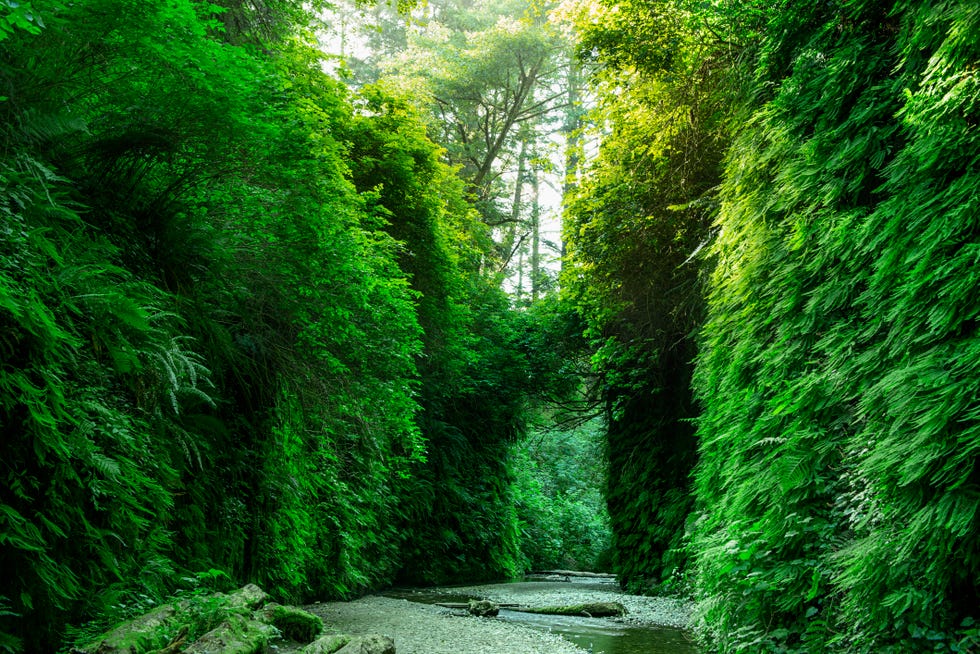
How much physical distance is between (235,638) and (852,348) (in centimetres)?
469


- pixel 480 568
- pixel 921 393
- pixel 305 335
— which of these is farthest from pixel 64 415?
pixel 480 568

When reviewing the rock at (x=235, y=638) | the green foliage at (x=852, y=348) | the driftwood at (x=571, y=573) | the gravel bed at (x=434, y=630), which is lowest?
the gravel bed at (x=434, y=630)

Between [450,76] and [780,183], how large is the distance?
1618 centimetres

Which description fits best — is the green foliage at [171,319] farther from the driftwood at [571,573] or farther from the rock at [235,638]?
the driftwood at [571,573]

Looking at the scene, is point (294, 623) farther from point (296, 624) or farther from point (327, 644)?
point (327, 644)

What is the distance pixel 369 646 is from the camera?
5434 millimetres

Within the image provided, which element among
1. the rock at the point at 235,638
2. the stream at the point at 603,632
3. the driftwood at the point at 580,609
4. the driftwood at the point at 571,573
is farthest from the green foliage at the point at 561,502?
the rock at the point at 235,638

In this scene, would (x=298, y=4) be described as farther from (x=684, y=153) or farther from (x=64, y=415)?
(x=64, y=415)

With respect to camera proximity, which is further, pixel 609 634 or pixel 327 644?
pixel 609 634

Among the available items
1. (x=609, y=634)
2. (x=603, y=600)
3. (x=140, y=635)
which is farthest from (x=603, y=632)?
(x=140, y=635)

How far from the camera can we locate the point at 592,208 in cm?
1105

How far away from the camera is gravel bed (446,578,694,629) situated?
28.0 ft

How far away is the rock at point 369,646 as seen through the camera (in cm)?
526

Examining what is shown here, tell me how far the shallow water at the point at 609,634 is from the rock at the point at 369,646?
206 centimetres
